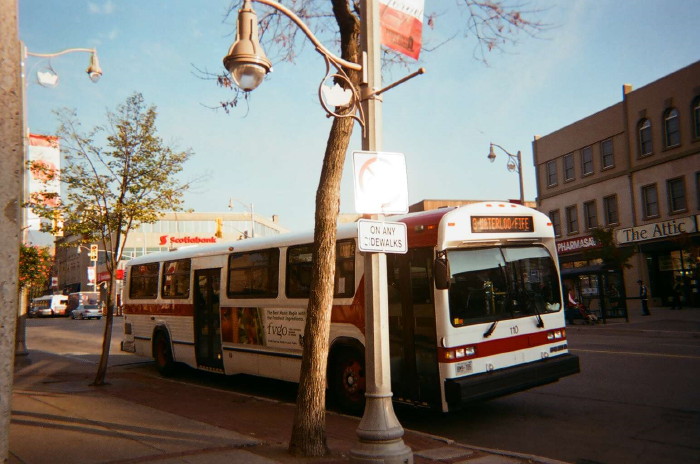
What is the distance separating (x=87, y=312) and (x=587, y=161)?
45.1m

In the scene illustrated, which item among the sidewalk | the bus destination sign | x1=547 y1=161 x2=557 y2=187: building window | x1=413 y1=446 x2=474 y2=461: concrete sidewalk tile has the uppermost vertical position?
x1=547 y1=161 x2=557 y2=187: building window

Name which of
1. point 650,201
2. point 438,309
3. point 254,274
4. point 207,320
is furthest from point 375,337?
point 650,201

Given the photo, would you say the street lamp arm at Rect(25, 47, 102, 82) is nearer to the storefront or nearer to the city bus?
the city bus

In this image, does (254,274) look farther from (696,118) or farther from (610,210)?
(610,210)

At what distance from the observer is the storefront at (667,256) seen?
3045 centimetres

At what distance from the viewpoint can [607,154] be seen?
3672 cm

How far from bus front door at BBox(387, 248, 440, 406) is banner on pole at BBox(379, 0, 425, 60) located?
279 cm

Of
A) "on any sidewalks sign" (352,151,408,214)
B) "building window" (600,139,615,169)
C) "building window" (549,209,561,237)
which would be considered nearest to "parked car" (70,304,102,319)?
"building window" (549,209,561,237)

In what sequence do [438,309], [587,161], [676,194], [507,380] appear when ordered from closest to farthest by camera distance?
[438,309] < [507,380] < [676,194] < [587,161]

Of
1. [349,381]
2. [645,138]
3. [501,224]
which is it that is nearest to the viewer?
[501,224]

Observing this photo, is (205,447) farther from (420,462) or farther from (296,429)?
(420,462)

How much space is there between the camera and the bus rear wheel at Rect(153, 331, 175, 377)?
563 inches

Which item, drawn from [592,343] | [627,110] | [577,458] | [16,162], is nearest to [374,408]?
[577,458]

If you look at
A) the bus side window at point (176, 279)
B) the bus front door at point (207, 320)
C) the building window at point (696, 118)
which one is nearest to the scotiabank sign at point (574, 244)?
the building window at point (696, 118)
